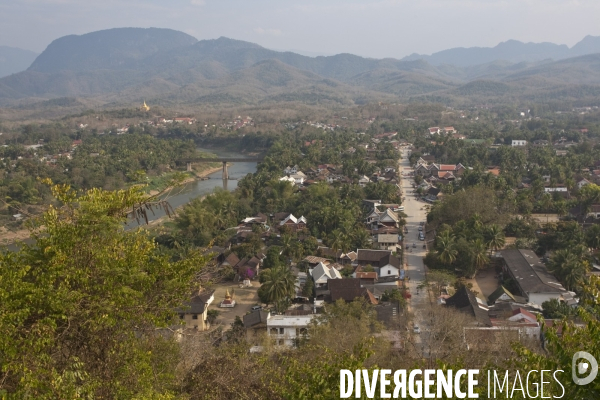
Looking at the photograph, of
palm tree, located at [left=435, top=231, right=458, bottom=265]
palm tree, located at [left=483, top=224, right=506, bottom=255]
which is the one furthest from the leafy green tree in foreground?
palm tree, located at [left=483, top=224, right=506, bottom=255]

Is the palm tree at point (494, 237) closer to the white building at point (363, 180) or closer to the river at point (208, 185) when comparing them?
the white building at point (363, 180)

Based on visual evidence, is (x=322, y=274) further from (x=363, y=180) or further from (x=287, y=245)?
(x=363, y=180)

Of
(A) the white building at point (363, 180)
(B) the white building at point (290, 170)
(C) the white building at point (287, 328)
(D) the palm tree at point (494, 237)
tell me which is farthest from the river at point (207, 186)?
(D) the palm tree at point (494, 237)

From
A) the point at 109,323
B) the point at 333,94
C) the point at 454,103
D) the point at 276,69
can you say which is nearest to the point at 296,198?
the point at 109,323

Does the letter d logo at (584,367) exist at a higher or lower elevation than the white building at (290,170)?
higher

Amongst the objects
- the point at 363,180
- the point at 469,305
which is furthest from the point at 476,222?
the point at 363,180
